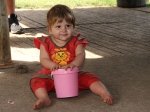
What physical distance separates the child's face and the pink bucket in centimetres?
31

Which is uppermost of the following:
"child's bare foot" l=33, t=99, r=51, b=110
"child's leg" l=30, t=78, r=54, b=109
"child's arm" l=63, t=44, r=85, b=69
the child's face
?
the child's face

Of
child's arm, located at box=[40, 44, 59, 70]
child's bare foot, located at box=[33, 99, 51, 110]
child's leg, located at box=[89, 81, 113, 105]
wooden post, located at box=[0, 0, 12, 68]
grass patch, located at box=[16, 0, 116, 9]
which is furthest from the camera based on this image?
grass patch, located at box=[16, 0, 116, 9]

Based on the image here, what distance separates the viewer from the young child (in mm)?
3148

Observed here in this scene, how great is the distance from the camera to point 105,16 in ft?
27.6

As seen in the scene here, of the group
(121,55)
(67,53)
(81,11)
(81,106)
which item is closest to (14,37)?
(121,55)

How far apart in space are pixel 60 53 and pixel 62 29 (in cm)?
20

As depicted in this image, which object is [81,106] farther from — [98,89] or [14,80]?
[14,80]

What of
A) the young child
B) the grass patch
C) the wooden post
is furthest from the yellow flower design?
the grass patch

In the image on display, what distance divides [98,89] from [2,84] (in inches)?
33.6

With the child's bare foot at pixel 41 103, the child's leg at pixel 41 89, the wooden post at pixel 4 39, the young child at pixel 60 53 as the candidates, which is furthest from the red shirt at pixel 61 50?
the wooden post at pixel 4 39

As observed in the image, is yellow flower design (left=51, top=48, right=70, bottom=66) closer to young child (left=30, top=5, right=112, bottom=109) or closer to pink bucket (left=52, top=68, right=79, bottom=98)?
young child (left=30, top=5, right=112, bottom=109)

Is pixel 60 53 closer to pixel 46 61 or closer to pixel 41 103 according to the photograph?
pixel 46 61

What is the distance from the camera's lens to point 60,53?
3309 millimetres

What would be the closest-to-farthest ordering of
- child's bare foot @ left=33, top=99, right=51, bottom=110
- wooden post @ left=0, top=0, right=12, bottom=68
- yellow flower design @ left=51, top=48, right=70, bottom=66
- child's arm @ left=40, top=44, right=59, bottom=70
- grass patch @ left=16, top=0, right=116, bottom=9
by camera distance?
child's bare foot @ left=33, top=99, right=51, bottom=110 < child's arm @ left=40, top=44, right=59, bottom=70 < yellow flower design @ left=51, top=48, right=70, bottom=66 < wooden post @ left=0, top=0, right=12, bottom=68 < grass patch @ left=16, top=0, right=116, bottom=9
